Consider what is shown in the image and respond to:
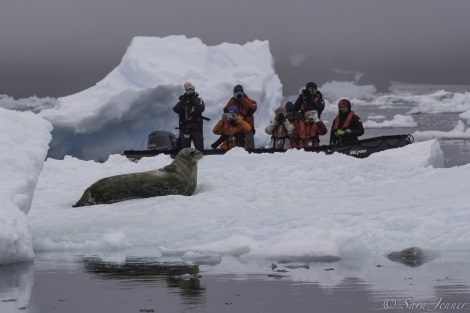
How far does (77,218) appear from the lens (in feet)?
30.3

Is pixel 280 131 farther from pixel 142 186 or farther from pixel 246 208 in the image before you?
pixel 246 208

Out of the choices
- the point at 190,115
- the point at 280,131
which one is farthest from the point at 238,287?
the point at 280,131

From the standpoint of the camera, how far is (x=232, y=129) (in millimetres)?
16625

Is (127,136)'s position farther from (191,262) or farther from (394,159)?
(191,262)

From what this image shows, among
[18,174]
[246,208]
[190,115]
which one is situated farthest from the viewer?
[190,115]

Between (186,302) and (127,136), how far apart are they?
2074 centimetres

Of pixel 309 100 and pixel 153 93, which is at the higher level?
pixel 153 93

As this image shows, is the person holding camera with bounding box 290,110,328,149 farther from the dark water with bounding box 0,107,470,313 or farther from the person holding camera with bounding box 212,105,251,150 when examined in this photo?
the dark water with bounding box 0,107,470,313

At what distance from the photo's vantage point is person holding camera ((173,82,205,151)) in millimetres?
16047

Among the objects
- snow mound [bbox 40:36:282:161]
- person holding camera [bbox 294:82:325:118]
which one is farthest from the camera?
snow mound [bbox 40:36:282:161]

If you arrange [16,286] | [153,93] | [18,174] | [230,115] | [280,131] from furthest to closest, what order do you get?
[153,93], [280,131], [230,115], [18,174], [16,286]

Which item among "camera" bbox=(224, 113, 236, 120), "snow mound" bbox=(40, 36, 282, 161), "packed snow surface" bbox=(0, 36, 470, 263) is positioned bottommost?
"packed snow surface" bbox=(0, 36, 470, 263)

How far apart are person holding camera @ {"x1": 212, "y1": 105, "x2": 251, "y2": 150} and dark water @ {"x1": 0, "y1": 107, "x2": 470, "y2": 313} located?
8839 millimetres

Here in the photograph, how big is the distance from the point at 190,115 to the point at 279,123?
1.61 meters
